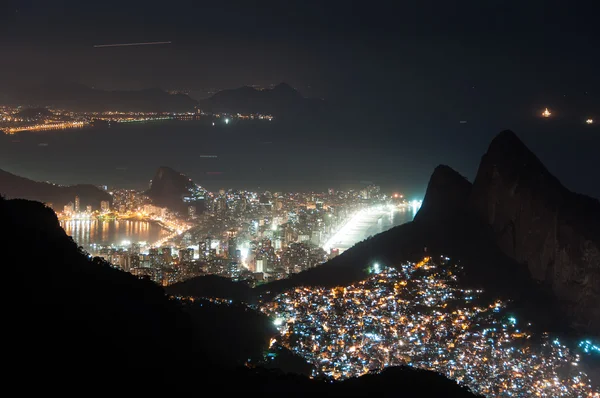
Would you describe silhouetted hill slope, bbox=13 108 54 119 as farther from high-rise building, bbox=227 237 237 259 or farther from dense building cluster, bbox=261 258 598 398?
dense building cluster, bbox=261 258 598 398

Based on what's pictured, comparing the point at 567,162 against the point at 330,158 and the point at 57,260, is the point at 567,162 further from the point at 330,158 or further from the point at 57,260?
the point at 57,260

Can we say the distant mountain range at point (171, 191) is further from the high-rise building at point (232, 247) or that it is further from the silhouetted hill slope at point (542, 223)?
the silhouetted hill slope at point (542, 223)

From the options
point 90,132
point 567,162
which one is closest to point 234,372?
point 567,162

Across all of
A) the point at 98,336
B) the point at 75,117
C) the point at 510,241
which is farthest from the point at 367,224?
the point at 75,117

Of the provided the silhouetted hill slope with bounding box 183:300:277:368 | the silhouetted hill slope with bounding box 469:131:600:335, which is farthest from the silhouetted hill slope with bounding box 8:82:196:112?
the silhouetted hill slope with bounding box 183:300:277:368

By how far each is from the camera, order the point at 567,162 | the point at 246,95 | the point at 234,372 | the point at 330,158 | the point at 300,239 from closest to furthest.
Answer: the point at 234,372
the point at 300,239
the point at 567,162
the point at 330,158
the point at 246,95

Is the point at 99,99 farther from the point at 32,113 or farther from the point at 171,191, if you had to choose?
the point at 171,191

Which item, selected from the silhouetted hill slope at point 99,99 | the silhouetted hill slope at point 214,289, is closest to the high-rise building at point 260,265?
the silhouetted hill slope at point 214,289
